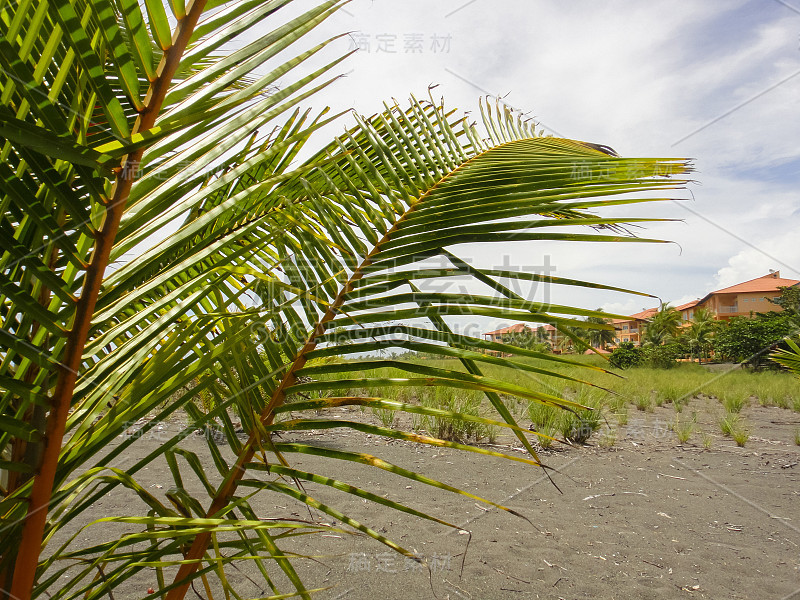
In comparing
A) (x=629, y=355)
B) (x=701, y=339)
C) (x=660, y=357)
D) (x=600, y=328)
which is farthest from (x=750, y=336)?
(x=600, y=328)

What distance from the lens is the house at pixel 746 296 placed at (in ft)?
75.2

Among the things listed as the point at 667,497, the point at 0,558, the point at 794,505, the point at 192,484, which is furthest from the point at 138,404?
the point at 794,505

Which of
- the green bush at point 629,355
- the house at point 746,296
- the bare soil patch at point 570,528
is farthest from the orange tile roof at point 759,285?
the bare soil patch at point 570,528

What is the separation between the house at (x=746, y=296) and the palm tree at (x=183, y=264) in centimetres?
2561

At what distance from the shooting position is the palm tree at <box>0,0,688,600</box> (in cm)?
44

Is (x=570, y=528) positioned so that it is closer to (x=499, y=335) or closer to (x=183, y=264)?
(x=499, y=335)

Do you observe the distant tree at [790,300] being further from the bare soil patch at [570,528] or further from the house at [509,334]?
the house at [509,334]

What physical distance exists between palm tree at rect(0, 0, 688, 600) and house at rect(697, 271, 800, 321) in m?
25.6

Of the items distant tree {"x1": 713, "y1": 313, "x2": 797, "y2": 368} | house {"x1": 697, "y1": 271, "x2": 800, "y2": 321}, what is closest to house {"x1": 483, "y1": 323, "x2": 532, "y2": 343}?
distant tree {"x1": 713, "y1": 313, "x2": 797, "y2": 368}

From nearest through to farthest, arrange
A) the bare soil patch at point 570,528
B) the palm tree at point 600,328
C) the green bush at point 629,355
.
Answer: the palm tree at point 600,328 < the bare soil patch at point 570,528 < the green bush at point 629,355

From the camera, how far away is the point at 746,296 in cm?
2634

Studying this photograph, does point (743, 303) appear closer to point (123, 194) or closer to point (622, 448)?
point (622, 448)

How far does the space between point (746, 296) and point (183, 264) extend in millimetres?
32356

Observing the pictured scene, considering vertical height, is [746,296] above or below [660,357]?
below
